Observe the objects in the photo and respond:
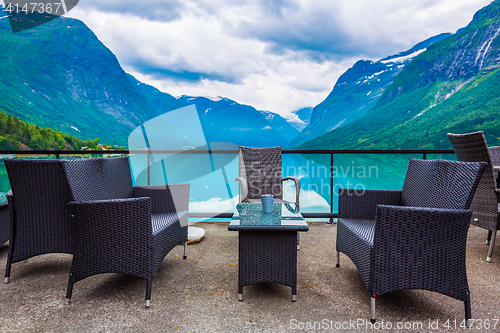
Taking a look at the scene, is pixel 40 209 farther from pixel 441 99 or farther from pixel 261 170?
pixel 441 99

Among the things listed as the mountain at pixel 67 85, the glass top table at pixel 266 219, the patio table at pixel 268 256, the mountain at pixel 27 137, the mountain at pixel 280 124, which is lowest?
the patio table at pixel 268 256

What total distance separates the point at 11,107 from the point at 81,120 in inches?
295

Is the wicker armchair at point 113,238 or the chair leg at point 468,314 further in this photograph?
the wicker armchair at point 113,238

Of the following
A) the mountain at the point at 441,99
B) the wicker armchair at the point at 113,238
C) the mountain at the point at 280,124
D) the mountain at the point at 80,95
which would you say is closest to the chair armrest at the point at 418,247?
the wicker armchair at the point at 113,238

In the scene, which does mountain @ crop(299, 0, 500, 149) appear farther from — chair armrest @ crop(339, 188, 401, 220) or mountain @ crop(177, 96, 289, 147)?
chair armrest @ crop(339, 188, 401, 220)

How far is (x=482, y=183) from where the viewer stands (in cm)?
228

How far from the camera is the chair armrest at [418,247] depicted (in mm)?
1376

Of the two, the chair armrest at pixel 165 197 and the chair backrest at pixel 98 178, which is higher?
the chair backrest at pixel 98 178

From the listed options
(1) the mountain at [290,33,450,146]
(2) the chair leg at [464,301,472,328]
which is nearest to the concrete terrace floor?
(2) the chair leg at [464,301,472,328]

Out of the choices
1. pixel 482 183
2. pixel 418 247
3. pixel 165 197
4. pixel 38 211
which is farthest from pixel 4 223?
pixel 482 183

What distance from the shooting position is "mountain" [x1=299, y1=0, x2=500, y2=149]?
3416 cm

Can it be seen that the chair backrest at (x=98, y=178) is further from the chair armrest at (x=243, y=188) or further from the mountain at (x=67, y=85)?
the mountain at (x=67, y=85)

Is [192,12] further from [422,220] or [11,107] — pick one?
[11,107]

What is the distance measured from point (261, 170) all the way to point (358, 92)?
74.5 m
